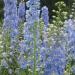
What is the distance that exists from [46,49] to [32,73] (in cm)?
36

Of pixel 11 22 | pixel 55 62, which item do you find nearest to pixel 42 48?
pixel 55 62

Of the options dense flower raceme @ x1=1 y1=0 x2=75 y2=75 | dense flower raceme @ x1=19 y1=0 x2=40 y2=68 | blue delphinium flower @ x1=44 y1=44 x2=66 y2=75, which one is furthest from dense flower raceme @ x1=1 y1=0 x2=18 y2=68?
blue delphinium flower @ x1=44 y1=44 x2=66 y2=75

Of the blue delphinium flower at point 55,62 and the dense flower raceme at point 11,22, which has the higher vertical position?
the dense flower raceme at point 11,22

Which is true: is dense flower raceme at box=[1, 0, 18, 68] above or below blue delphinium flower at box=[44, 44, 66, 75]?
above

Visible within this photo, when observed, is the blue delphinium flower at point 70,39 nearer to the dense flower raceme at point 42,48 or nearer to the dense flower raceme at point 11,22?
the dense flower raceme at point 42,48

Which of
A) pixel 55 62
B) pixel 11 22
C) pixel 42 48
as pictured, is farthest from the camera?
pixel 11 22

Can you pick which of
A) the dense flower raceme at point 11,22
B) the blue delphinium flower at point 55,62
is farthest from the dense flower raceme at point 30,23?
the dense flower raceme at point 11,22

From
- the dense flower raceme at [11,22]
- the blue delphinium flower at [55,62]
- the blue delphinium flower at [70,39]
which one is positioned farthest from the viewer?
the dense flower raceme at [11,22]

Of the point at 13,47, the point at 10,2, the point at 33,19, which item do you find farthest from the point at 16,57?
the point at 33,19

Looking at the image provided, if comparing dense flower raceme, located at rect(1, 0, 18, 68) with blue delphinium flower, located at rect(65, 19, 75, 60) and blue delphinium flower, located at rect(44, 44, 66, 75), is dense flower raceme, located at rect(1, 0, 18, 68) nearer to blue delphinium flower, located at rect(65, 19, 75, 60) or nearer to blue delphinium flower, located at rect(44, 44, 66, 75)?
blue delphinium flower, located at rect(65, 19, 75, 60)

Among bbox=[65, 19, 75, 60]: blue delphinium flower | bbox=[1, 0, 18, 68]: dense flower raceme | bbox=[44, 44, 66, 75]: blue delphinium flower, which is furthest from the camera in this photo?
bbox=[1, 0, 18, 68]: dense flower raceme

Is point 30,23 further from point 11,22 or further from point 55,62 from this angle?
point 11,22

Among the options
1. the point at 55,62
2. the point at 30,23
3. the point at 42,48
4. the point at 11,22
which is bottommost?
the point at 55,62

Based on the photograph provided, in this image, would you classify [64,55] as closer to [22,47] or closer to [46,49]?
[46,49]
